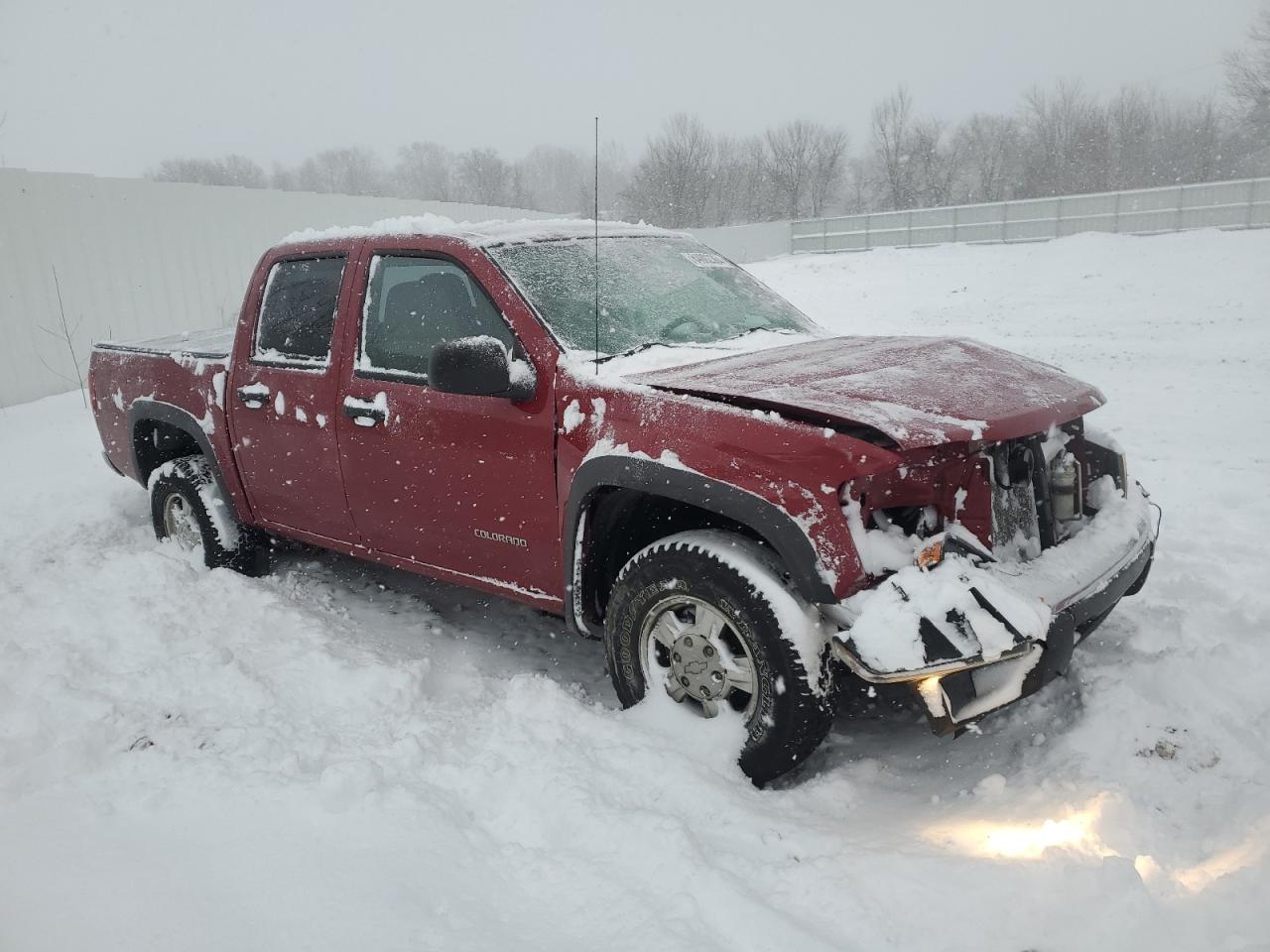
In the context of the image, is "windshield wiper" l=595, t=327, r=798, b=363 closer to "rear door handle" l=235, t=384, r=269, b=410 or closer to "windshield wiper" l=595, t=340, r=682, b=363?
"windshield wiper" l=595, t=340, r=682, b=363

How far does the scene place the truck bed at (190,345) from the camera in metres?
4.84

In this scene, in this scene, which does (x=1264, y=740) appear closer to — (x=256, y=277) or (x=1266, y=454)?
(x=1266, y=454)

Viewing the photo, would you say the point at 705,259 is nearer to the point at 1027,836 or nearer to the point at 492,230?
the point at 492,230

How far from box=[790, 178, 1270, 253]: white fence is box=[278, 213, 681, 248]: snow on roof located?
2573 cm

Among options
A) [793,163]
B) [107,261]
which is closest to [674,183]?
[793,163]

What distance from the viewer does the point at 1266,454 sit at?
6.18m

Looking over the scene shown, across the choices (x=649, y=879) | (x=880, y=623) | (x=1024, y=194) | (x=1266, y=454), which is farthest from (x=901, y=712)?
(x=1024, y=194)

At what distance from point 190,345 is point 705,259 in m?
3.14

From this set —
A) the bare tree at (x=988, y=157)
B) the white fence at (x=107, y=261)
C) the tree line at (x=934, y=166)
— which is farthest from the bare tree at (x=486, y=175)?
the white fence at (x=107, y=261)

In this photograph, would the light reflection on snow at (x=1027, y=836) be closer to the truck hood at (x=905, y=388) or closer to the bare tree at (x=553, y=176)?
the truck hood at (x=905, y=388)

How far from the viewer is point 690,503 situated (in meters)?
2.90

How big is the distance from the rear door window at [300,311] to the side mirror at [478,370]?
1.19m

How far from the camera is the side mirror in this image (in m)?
3.07

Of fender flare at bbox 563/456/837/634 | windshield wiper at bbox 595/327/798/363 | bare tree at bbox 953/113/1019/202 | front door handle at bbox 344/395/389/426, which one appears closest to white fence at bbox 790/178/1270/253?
windshield wiper at bbox 595/327/798/363
